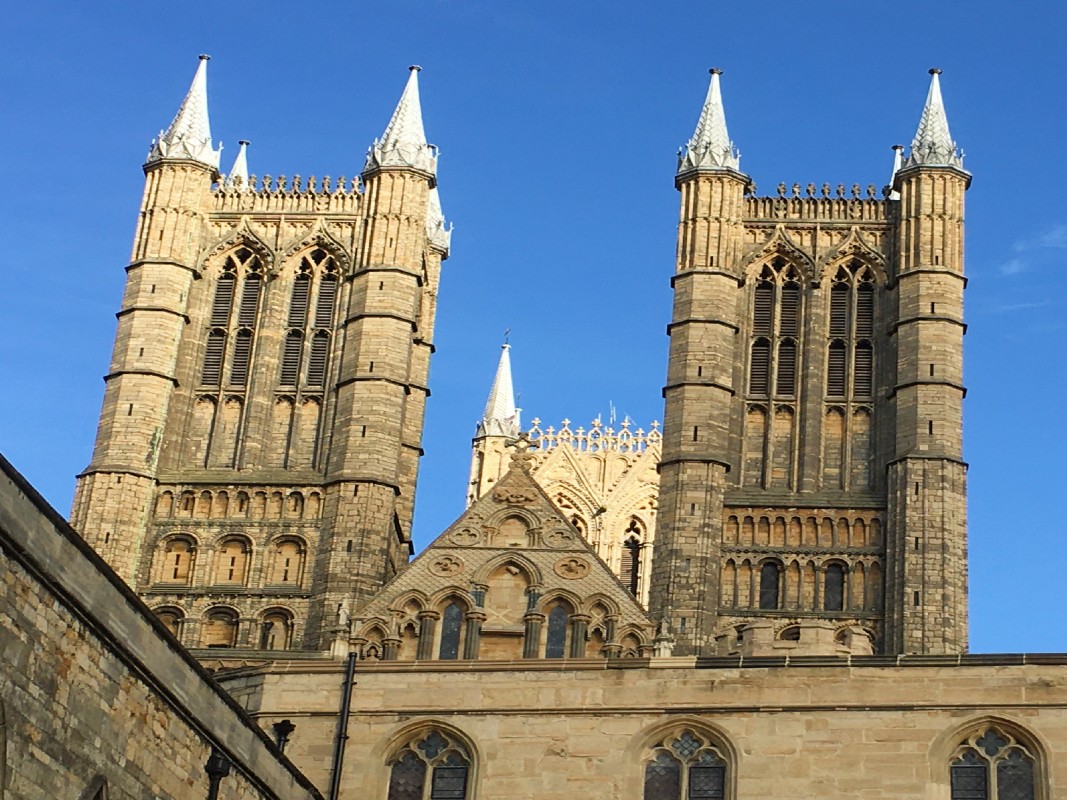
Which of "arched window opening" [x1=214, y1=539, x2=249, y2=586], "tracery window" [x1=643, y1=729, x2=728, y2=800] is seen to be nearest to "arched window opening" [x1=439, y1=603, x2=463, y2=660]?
"arched window opening" [x1=214, y1=539, x2=249, y2=586]

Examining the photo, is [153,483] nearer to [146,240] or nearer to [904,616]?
[146,240]

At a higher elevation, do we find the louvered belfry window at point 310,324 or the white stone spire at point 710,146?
the white stone spire at point 710,146

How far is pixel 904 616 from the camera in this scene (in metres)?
55.5

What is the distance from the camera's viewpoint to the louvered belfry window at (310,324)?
6166 cm

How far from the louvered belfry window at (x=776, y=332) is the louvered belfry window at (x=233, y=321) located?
529 inches

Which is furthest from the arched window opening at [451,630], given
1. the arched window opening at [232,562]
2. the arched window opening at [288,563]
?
the arched window opening at [232,562]

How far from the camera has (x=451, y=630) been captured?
5291 centimetres

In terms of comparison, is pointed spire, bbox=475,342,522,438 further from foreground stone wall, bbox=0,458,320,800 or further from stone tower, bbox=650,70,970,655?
foreground stone wall, bbox=0,458,320,800

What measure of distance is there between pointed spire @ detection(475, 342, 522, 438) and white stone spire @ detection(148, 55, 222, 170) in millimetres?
16916

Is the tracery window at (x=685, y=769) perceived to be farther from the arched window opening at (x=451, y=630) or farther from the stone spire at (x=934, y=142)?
the stone spire at (x=934, y=142)

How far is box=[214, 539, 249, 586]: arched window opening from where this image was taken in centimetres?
5859

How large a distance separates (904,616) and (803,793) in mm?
21969

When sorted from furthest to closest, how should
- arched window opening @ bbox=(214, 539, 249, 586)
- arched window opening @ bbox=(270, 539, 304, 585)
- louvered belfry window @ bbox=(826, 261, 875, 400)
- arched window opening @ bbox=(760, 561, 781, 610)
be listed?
louvered belfry window @ bbox=(826, 261, 875, 400) → arched window opening @ bbox=(214, 539, 249, 586) → arched window opening @ bbox=(270, 539, 304, 585) → arched window opening @ bbox=(760, 561, 781, 610)

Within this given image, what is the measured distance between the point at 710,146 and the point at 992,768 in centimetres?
3218
